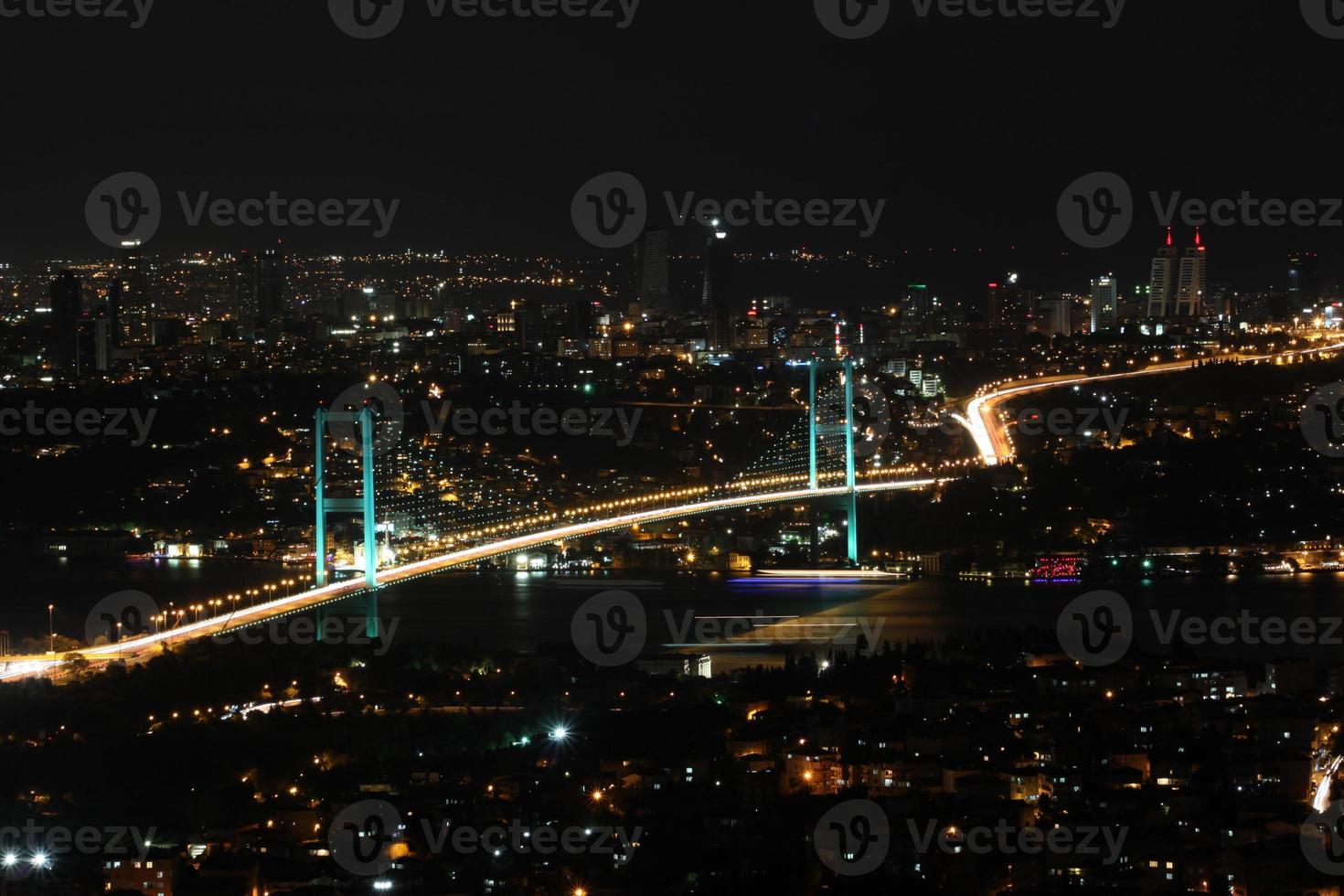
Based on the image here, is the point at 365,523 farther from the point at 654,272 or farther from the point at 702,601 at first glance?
the point at 654,272

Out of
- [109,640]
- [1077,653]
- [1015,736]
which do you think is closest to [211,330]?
[109,640]

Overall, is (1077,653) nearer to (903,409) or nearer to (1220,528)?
(1220,528)

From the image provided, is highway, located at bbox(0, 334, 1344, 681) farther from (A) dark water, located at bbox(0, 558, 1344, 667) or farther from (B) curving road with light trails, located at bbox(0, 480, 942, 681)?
(A) dark water, located at bbox(0, 558, 1344, 667)

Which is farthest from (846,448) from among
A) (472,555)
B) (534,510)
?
(472,555)

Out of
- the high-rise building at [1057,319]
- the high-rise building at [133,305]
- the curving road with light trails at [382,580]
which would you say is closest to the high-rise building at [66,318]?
the high-rise building at [133,305]

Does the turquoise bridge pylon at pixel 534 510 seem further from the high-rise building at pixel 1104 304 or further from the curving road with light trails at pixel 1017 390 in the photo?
the high-rise building at pixel 1104 304
